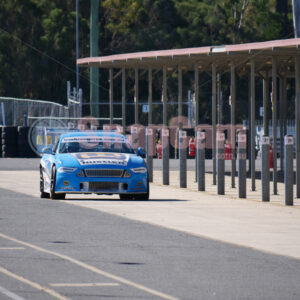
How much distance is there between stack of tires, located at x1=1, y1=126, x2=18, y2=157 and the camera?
145ft

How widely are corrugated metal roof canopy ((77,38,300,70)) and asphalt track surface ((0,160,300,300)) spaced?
7.64 metres

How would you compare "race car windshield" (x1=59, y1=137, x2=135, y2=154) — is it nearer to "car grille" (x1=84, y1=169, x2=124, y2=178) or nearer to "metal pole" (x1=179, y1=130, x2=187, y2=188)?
"car grille" (x1=84, y1=169, x2=124, y2=178)

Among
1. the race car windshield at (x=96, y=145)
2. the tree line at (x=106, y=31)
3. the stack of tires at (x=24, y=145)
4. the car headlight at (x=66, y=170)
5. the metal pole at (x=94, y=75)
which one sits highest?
the tree line at (x=106, y=31)

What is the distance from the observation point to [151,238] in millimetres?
14383

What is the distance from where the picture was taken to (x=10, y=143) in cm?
4441

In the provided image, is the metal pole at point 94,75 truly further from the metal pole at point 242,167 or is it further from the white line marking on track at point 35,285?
the white line marking on track at point 35,285

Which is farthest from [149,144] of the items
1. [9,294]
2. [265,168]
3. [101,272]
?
[9,294]

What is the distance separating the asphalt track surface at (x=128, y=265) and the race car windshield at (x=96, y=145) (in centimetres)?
535

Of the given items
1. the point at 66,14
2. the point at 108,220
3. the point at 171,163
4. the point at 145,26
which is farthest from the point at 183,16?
the point at 108,220

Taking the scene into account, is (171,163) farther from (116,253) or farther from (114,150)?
(116,253)

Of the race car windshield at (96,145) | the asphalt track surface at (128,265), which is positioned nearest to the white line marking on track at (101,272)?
the asphalt track surface at (128,265)

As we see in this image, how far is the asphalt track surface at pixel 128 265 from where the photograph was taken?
32.1 ft

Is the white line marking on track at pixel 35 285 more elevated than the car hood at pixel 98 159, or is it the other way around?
the car hood at pixel 98 159

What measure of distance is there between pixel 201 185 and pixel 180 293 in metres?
15.6
